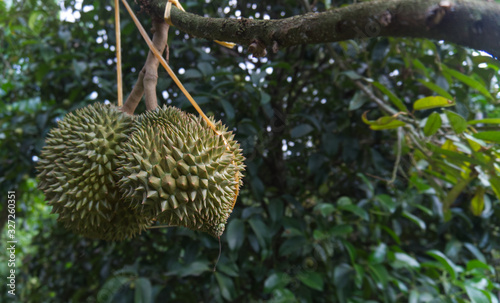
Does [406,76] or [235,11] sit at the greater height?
[235,11]

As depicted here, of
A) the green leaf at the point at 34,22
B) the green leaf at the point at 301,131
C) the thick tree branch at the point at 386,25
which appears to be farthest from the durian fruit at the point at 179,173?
the green leaf at the point at 34,22

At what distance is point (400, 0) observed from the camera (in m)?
0.40

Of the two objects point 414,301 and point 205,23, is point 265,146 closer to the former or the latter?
point 414,301

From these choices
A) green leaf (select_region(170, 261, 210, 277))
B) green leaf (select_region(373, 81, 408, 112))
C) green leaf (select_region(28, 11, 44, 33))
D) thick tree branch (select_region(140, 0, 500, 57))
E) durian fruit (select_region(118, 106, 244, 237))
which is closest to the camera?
thick tree branch (select_region(140, 0, 500, 57))

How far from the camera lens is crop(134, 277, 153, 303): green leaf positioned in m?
1.19

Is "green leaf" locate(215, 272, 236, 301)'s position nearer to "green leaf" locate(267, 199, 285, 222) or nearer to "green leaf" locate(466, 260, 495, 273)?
"green leaf" locate(267, 199, 285, 222)

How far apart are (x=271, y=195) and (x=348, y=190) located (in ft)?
1.48

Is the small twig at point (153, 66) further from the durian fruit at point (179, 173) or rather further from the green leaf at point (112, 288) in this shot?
the green leaf at point (112, 288)

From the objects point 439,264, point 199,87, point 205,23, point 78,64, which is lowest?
point 439,264

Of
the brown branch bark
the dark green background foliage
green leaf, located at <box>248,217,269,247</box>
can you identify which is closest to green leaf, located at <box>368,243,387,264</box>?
the dark green background foliage

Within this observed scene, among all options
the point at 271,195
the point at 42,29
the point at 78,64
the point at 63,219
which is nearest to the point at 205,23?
the point at 63,219

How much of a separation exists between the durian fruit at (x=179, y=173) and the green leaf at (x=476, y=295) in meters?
1.07

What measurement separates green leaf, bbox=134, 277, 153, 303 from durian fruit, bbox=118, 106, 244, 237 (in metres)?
0.63

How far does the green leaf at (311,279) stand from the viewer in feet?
4.26
